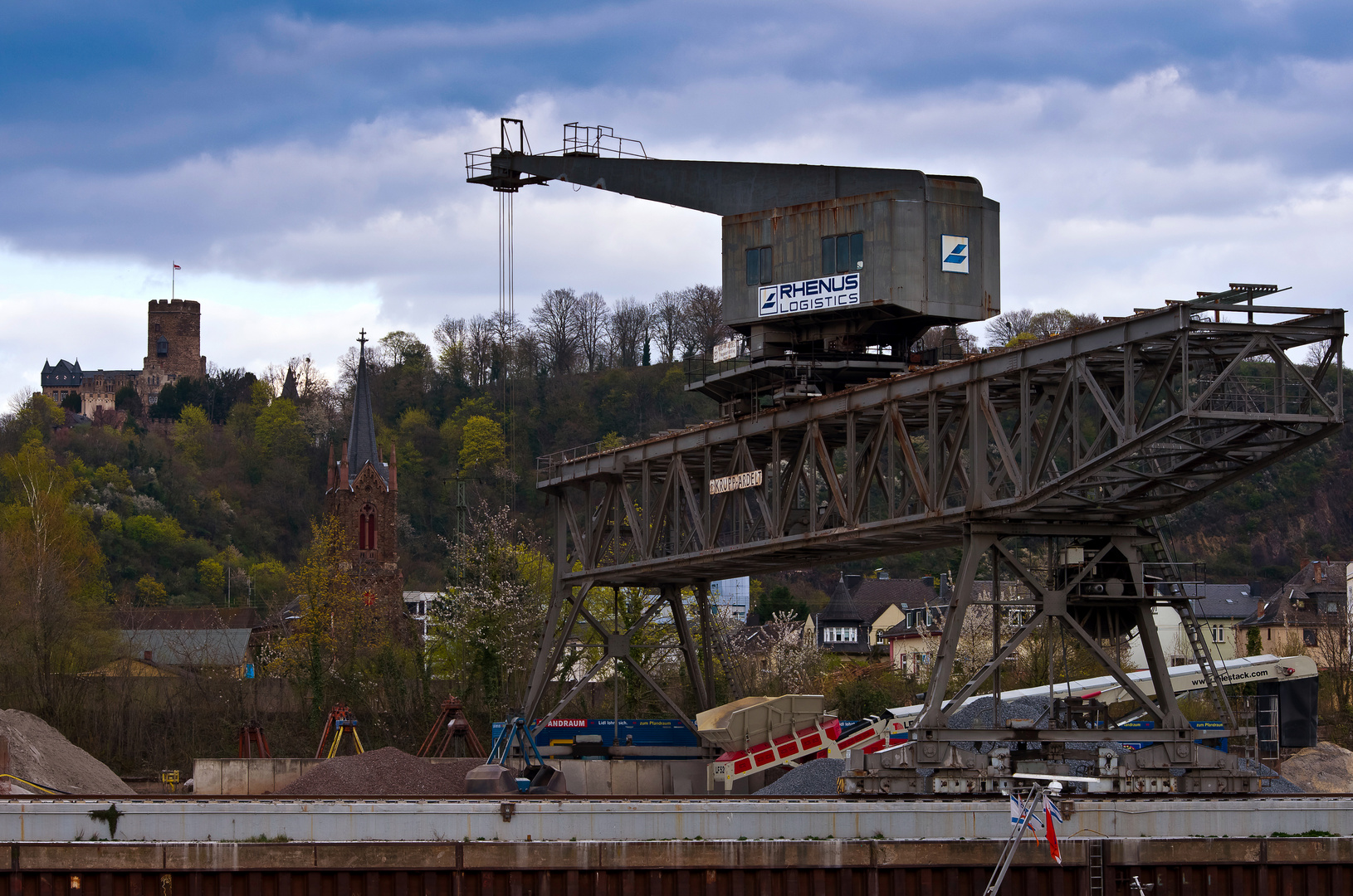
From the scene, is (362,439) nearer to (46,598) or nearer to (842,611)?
(842,611)

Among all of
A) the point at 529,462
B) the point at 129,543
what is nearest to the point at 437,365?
the point at 529,462

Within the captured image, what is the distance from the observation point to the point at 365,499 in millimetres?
134000

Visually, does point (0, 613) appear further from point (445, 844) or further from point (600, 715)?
point (445, 844)

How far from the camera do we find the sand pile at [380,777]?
38.4 meters

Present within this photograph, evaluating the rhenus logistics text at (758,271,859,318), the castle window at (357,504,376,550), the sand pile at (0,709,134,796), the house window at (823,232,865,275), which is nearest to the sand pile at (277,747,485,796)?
the sand pile at (0,709,134,796)

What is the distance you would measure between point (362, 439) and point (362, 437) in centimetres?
14

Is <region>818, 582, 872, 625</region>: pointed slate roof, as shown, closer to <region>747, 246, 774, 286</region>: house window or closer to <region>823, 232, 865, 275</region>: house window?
<region>747, 246, 774, 286</region>: house window

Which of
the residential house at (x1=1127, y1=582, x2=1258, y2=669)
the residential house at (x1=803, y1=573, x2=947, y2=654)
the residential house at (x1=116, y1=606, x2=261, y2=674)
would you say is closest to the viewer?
the residential house at (x1=116, y1=606, x2=261, y2=674)

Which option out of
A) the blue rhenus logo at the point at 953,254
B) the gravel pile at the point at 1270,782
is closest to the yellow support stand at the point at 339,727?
the blue rhenus logo at the point at 953,254

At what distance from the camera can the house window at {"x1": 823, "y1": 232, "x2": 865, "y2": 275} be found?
37.9 metres

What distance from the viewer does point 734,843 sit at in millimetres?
26188

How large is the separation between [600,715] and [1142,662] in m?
34.5

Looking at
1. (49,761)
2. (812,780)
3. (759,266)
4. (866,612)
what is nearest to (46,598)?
(49,761)

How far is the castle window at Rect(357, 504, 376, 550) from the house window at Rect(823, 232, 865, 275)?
99451mm
